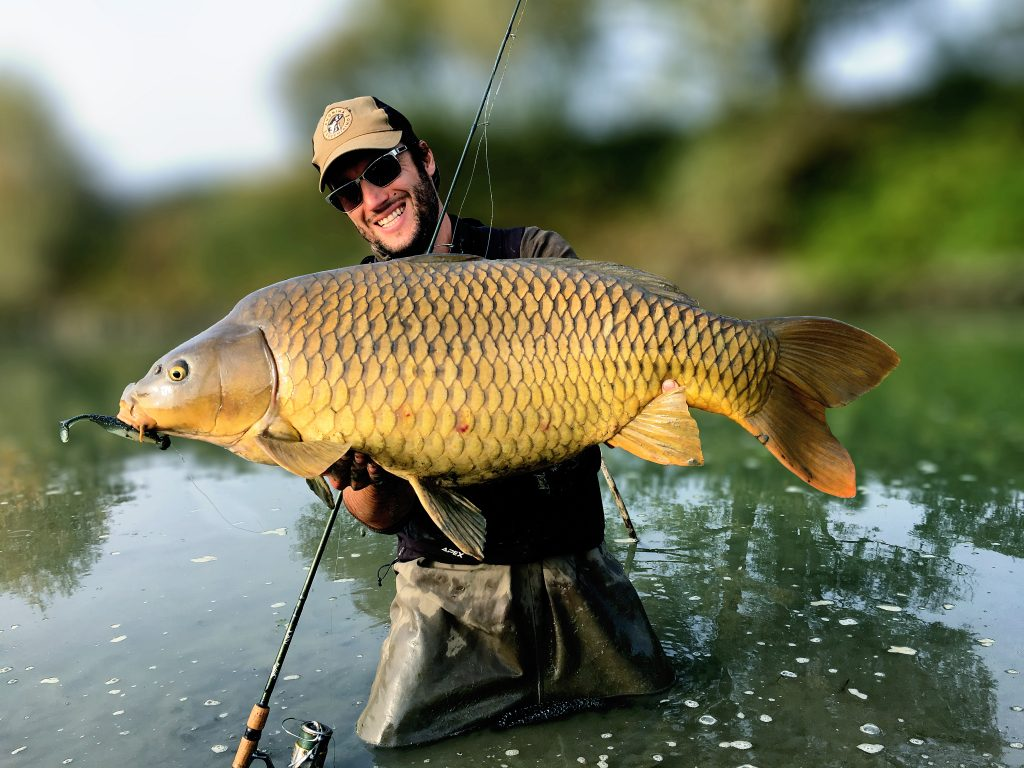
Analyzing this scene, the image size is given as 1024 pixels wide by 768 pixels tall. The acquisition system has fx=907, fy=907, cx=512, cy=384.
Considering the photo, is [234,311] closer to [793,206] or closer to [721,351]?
[721,351]

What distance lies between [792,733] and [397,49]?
26886mm

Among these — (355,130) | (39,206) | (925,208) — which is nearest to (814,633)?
(355,130)

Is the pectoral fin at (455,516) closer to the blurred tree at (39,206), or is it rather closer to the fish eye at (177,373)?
the fish eye at (177,373)

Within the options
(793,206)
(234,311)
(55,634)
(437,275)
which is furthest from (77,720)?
(793,206)

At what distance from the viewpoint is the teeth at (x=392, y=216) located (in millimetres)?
2539

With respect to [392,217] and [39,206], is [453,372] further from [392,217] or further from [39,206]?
[39,206]

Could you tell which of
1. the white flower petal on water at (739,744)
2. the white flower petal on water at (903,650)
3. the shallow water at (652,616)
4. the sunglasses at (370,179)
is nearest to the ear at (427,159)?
the sunglasses at (370,179)

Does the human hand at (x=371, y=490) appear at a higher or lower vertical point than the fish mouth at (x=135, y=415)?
lower

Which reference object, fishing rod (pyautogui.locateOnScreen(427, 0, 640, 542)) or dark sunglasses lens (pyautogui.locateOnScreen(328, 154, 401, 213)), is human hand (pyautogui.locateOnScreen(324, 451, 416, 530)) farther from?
dark sunglasses lens (pyautogui.locateOnScreen(328, 154, 401, 213))

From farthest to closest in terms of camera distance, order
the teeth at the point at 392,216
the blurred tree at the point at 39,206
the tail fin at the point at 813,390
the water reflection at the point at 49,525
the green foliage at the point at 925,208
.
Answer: the green foliage at the point at 925,208 → the blurred tree at the point at 39,206 → the water reflection at the point at 49,525 → the teeth at the point at 392,216 → the tail fin at the point at 813,390

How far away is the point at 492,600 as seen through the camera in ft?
7.66

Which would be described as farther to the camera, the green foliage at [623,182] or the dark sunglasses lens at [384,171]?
the green foliage at [623,182]

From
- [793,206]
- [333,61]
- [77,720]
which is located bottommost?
[77,720]

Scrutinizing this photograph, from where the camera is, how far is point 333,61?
23.6 meters
